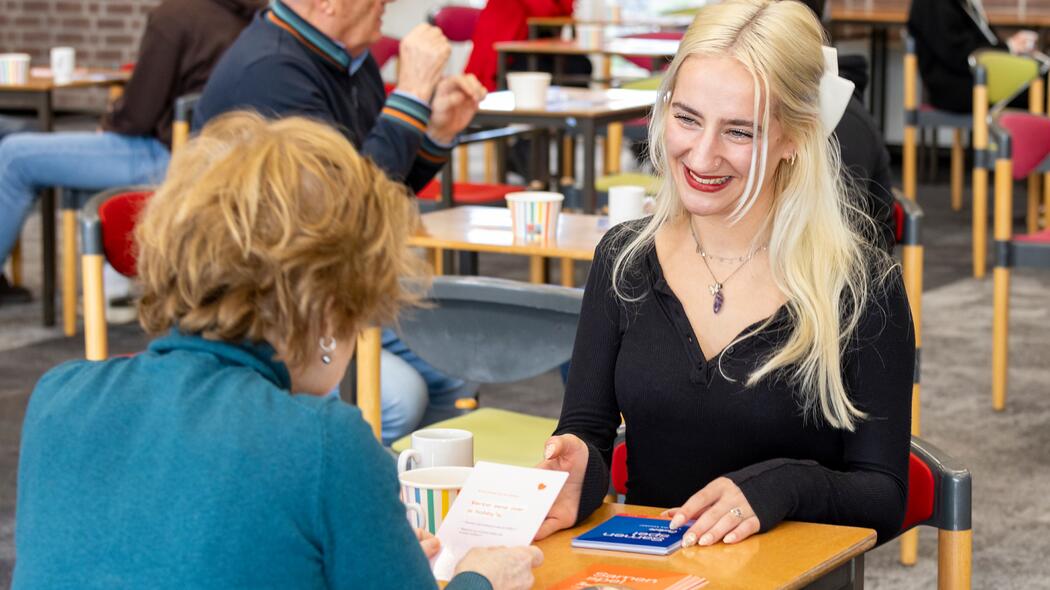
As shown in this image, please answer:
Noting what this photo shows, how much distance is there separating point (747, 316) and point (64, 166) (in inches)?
132

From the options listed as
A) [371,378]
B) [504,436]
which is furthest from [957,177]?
[504,436]

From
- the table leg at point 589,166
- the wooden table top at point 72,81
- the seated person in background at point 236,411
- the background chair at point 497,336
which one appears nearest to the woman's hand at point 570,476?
the seated person in background at point 236,411

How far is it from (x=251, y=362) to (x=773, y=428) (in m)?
0.80

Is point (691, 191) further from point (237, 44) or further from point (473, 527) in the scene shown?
point (237, 44)

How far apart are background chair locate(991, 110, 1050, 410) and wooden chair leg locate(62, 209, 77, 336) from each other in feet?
9.29

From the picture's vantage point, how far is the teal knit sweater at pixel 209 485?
1105 millimetres

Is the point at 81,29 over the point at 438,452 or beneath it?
over

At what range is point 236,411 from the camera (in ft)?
3.68

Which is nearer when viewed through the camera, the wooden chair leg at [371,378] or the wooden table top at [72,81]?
the wooden chair leg at [371,378]

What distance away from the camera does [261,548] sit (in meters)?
1.11

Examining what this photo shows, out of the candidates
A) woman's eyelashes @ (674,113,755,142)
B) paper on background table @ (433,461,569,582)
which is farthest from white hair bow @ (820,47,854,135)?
paper on background table @ (433,461,569,582)

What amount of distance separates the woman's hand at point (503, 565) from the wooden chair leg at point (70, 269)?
375cm

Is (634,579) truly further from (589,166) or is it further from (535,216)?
(589,166)

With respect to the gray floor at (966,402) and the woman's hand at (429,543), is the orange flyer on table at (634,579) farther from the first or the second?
the gray floor at (966,402)
